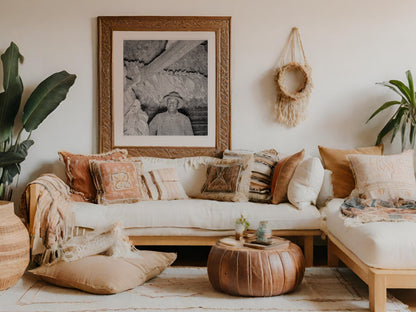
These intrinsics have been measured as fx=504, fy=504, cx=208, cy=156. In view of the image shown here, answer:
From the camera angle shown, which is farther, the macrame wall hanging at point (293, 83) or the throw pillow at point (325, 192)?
the macrame wall hanging at point (293, 83)

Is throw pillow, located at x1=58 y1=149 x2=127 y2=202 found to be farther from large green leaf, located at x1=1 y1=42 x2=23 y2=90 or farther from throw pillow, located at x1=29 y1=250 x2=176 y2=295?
throw pillow, located at x1=29 y1=250 x2=176 y2=295

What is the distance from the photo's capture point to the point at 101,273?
3.17 metres

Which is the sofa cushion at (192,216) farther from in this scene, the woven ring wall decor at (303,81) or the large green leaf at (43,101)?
the woven ring wall decor at (303,81)

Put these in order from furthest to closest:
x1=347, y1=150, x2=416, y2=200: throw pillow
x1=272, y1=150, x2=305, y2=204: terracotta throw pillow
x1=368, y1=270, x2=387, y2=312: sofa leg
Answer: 1. x1=272, y1=150, x2=305, y2=204: terracotta throw pillow
2. x1=347, y1=150, x2=416, y2=200: throw pillow
3. x1=368, y1=270, x2=387, y2=312: sofa leg

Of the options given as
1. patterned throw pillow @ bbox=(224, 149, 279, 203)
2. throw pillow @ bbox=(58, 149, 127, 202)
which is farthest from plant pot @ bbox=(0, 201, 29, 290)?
patterned throw pillow @ bbox=(224, 149, 279, 203)

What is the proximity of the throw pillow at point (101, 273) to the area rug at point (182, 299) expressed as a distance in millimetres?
47

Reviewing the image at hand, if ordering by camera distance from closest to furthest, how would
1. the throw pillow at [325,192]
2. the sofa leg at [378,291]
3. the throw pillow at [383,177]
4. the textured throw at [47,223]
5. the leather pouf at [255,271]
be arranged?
1. the sofa leg at [378,291]
2. the leather pouf at [255,271]
3. the textured throw at [47,223]
4. the throw pillow at [383,177]
5. the throw pillow at [325,192]

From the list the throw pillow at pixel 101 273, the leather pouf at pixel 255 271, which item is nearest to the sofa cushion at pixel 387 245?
the leather pouf at pixel 255 271

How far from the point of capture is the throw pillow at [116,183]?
13.7 feet

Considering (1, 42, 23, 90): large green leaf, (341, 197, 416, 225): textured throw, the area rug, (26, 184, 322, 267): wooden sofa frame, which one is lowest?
the area rug

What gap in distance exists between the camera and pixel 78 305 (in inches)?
116

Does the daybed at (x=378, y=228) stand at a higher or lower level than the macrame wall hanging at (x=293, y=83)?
lower

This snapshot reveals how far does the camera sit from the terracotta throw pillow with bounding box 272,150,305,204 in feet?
13.6

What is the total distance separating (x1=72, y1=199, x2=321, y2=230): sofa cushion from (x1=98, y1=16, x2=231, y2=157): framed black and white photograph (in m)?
0.99
